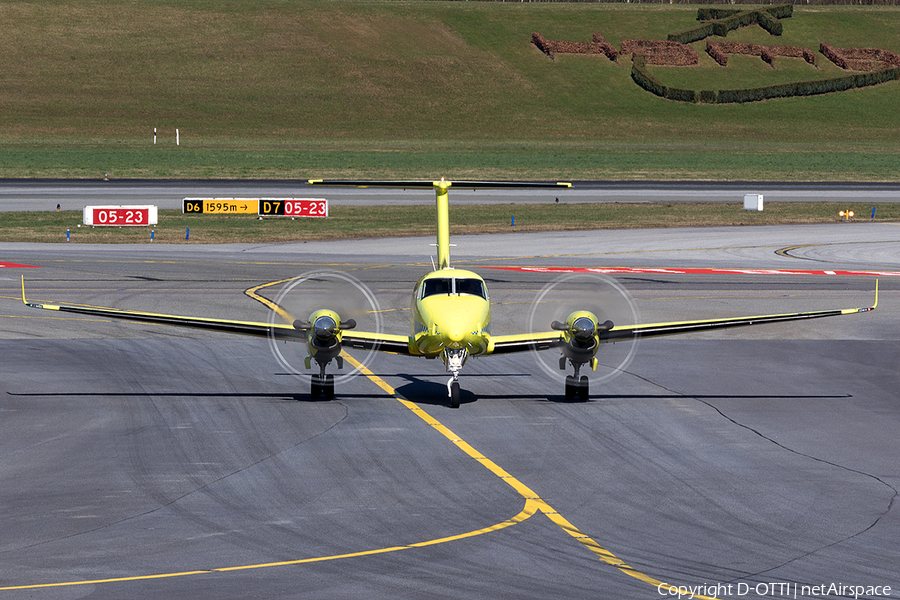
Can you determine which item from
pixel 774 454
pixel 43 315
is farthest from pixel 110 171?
pixel 774 454

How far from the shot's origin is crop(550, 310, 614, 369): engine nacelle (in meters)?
21.6

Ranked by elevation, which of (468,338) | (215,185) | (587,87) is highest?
(587,87)

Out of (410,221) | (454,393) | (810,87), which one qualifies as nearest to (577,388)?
(454,393)

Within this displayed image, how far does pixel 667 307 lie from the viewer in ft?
117

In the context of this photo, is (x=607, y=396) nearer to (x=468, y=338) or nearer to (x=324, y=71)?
(x=468, y=338)

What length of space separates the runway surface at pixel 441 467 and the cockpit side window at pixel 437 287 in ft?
8.13

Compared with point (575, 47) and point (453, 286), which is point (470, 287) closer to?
point (453, 286)

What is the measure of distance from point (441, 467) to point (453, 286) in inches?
219

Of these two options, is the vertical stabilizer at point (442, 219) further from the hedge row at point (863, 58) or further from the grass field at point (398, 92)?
the hedge row at point (863, 58)

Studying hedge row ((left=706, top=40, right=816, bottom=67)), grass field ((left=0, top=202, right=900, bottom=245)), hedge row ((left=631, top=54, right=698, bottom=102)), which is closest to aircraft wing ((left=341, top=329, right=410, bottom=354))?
grass field ((left=0, top=202, right=900, bottom=245))

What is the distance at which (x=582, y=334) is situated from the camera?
21547 millimetres

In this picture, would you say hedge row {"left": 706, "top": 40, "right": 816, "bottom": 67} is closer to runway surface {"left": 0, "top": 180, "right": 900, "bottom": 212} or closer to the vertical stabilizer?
runway surface {"left": 0, "top": 180, "right": 900, "bottom": 212}

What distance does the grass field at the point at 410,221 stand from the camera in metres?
56.5

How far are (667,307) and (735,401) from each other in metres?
12.6
